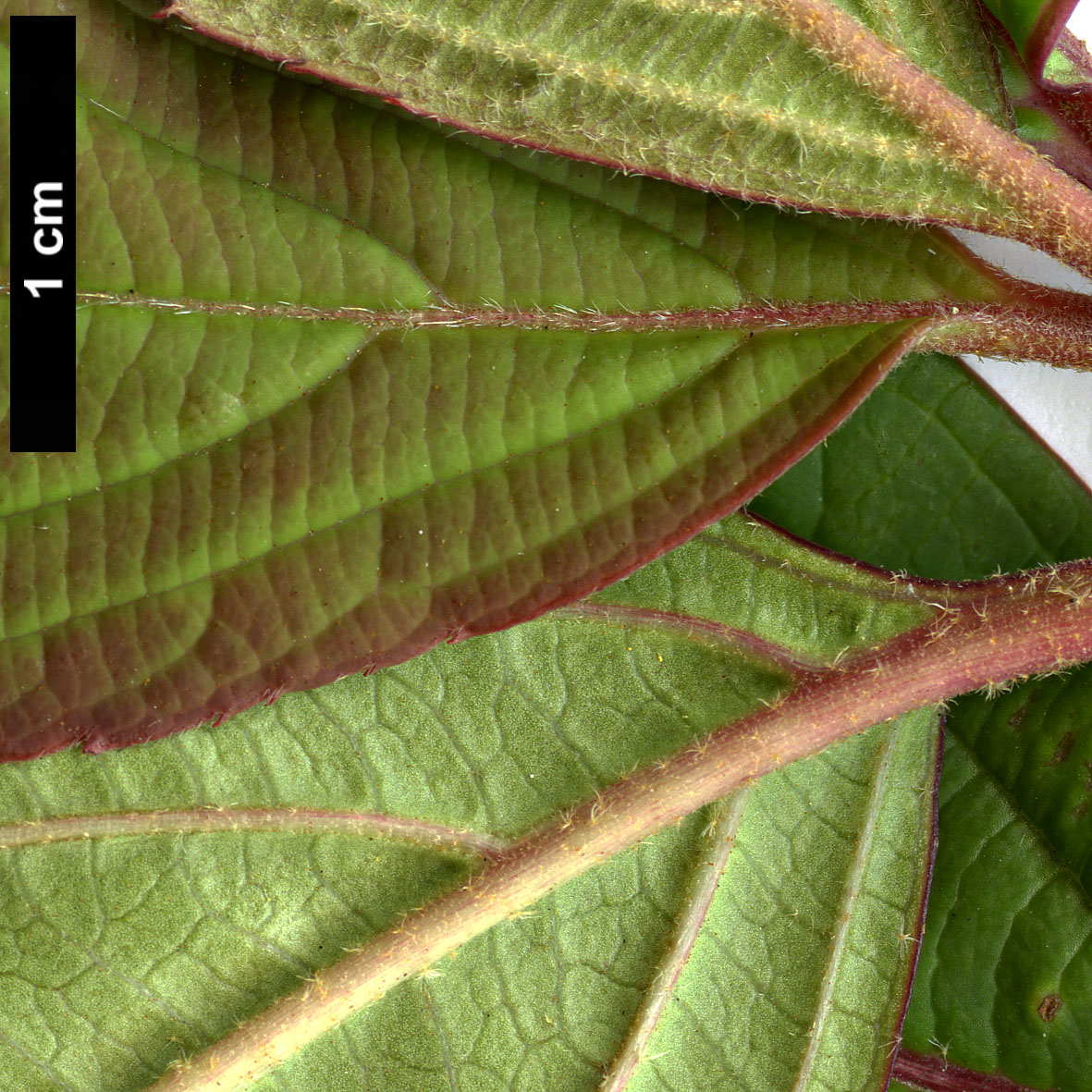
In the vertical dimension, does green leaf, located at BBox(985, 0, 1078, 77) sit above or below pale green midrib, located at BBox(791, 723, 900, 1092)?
above

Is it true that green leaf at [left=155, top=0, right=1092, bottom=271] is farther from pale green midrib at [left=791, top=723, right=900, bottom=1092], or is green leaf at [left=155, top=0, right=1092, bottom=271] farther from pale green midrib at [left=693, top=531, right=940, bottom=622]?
pale green midrib at [left=791, top=723, right=900, bottom=1092]

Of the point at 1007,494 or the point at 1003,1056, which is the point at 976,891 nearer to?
the point at 1003,1056

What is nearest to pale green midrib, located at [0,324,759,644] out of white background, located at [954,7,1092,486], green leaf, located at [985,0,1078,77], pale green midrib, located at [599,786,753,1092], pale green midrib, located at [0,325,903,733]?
pale green midrib, located at [0,325,903,733]

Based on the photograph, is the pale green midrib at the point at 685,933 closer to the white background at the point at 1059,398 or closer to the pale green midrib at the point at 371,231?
the pale green midrib at the point at 371,231

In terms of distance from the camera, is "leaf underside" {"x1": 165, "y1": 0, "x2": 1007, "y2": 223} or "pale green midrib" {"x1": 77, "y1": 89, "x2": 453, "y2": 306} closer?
"leaf underside" {"x1": 165, "y1": 0, "x2": 1007, "y2": 223}

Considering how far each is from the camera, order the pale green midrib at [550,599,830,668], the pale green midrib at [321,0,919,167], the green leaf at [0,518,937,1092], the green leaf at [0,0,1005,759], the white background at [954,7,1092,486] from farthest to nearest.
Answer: the white background at [954,7,1092,486], the pale green midrib at [550,599,830,668], the green leaf at [0,518,937,1092], the green leaf at [0,0,1005,759], the pale green midrib at [321,0,919,167]

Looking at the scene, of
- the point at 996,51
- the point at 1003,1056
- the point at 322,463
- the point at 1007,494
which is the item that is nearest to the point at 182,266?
the point at 322,463

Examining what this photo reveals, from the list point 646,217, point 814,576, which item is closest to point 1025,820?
point 814,576

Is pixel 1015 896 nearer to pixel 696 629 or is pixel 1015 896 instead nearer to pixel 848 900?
pixel 848 900
